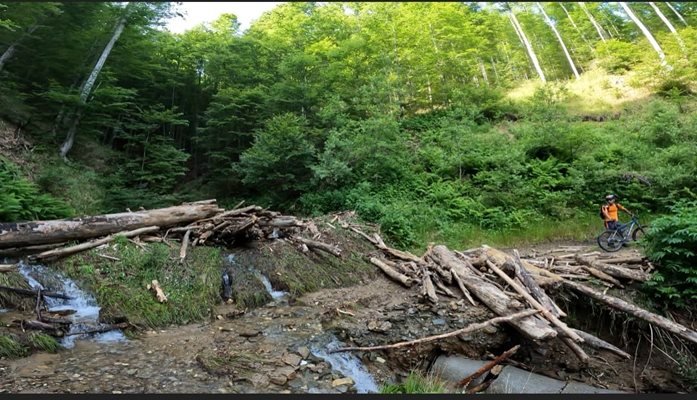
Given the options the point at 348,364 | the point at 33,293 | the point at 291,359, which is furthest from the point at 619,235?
the point at 33,293

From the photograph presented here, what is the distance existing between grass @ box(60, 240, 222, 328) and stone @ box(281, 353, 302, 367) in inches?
79.5

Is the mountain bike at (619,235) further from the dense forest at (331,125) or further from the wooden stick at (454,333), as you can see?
the wooden stick at (454,333)

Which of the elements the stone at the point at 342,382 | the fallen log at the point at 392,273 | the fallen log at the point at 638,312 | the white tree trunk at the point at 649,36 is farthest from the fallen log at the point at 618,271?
the white tree trunk at the point at 649,36

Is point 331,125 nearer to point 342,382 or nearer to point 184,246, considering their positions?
point 184,246

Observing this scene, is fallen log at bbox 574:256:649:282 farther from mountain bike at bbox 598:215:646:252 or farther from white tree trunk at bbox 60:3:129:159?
white tree trunk at bbox 60:3:129:159

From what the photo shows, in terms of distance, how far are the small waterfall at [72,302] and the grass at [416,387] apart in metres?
3.87

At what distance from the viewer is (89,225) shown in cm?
800

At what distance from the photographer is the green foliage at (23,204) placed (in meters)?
7.96

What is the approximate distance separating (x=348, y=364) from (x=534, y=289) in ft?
12.8

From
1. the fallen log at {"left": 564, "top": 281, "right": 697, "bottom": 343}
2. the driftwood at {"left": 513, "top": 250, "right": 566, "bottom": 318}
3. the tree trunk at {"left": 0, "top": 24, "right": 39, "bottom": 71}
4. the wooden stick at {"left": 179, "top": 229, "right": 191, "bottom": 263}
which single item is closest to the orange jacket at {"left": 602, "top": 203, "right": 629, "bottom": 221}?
the fallen log at {"left": 564, "top": 281, "right": 697, "bottom": 343}

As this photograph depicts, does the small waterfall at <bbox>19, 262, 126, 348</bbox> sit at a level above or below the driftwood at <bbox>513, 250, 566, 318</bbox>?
above

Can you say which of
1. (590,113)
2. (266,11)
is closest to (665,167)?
(590,113)

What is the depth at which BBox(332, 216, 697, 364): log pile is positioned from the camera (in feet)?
20.1

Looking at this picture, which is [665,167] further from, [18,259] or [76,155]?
[76,155]
